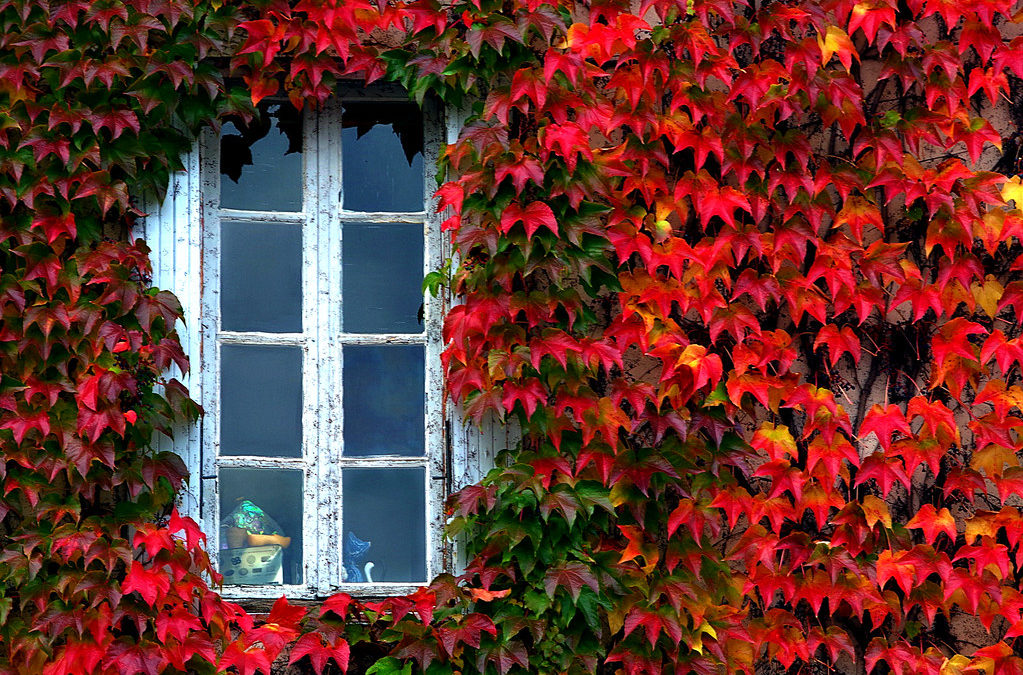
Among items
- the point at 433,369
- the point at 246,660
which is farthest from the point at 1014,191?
the point at 246,660

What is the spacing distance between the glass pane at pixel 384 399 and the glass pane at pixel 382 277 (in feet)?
0.28

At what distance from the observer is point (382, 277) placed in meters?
3.60

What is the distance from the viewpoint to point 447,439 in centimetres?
349

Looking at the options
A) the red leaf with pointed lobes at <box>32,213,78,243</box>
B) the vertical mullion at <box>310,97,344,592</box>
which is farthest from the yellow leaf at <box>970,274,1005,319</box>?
the red leaf with pointed lobes at <box>32,213,78,243</box>

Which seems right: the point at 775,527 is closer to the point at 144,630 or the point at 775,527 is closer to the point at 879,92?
the point at 879,92

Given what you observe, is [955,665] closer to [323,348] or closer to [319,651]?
[319,651]

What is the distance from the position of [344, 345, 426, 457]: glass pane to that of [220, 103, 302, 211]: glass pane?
21.0 inches

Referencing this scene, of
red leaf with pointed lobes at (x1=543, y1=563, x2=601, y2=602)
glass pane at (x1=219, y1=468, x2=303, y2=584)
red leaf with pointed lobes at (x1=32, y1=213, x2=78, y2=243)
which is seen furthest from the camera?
glass pane at (x1=219, y1=468, x2=303, y2=584)

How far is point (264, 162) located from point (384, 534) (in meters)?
1.22

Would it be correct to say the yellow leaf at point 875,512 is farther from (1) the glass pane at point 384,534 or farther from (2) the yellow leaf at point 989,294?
(1) the glass pane at point 384,534

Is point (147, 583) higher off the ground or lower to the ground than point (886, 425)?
lower

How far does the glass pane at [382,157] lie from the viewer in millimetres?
3629

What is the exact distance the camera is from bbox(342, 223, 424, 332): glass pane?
3.59 m

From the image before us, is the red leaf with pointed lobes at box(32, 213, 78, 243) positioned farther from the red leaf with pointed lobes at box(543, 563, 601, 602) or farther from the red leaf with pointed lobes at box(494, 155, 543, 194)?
the red leaf with pointed lobes at box(543, 563, 601, 602)
